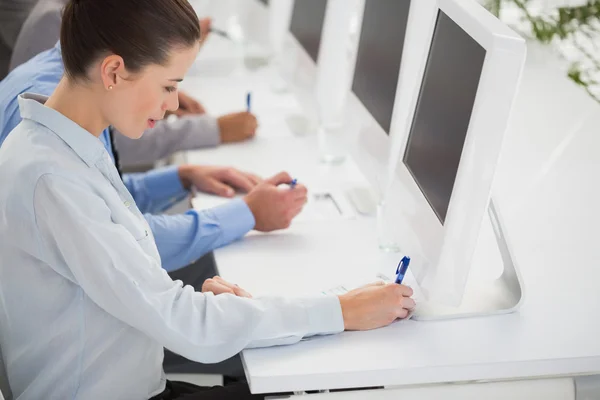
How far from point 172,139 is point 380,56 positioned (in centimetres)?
77

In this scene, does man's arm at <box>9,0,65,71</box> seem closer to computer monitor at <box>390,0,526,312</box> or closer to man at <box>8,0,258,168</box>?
man at <box>8,0,258,168</box>

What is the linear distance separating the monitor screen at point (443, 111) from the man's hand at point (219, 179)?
589 mm

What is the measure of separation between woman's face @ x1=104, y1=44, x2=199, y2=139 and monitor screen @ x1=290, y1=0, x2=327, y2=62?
1.05 meters

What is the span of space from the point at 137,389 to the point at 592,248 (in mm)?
874

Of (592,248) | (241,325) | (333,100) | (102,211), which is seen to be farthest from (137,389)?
(333,100)

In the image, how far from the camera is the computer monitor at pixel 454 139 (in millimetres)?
1234

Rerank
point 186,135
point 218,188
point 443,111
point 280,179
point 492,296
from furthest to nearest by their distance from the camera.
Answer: point 186,135, point 218,188, point 280,179, point 492,296, point 443,111

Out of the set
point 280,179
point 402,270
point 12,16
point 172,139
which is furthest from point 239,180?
point 12,16

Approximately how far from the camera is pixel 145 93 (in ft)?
4.42

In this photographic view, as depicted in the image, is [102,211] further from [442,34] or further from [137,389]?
A: [442,34]

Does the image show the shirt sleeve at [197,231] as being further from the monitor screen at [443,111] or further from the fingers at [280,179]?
the monitor screen at [443,111]

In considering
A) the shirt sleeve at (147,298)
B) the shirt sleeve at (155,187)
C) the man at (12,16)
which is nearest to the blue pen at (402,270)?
the shirt sleeve at (147,298)

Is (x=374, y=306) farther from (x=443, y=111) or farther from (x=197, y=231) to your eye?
(x=197, y=231)

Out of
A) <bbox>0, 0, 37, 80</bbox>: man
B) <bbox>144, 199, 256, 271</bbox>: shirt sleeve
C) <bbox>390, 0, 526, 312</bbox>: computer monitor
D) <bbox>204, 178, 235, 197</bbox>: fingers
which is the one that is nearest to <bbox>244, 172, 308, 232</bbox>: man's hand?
<bbox>144, 199, 256, 271</bbox>: shirt sleeve
